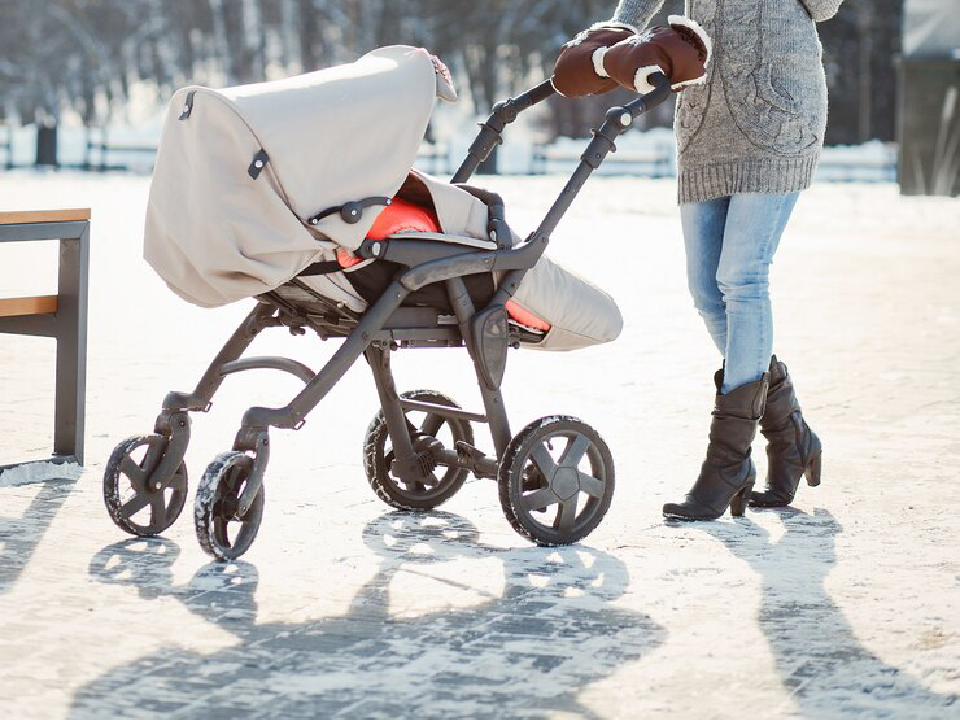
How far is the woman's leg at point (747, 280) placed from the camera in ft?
17.8

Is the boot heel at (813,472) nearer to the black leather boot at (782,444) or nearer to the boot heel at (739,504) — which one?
the black leather boot at (782,444)

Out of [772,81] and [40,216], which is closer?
[772,81]

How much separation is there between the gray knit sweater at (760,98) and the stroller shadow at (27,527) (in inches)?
79.4

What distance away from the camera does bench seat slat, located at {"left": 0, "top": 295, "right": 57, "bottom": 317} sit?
5.80 m

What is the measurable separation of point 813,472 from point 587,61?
147 cm

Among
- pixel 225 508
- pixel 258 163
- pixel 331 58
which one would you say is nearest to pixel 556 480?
pixel 225 508

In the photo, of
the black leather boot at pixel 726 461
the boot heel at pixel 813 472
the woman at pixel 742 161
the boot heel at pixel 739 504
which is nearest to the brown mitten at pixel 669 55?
the woman at pixel 742 161

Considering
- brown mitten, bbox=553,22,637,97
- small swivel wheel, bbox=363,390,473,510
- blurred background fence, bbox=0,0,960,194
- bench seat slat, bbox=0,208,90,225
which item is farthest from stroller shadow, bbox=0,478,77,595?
blurred background fence, bbox=0,0,960,194

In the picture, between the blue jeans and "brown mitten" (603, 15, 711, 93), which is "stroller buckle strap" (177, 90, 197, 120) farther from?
the blue jeans

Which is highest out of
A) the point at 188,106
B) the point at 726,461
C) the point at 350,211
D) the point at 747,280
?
the point at 188,106

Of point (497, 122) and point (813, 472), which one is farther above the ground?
point (497, 122)

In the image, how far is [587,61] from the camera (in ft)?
17.1

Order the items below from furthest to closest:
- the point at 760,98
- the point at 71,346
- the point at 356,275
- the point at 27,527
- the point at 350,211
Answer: the point at 71,346 < the point at 760,98 < the point at 27,527 < the point at 356,275 < the point at 350,211

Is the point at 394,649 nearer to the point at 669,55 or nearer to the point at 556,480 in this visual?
the point at 556,480
